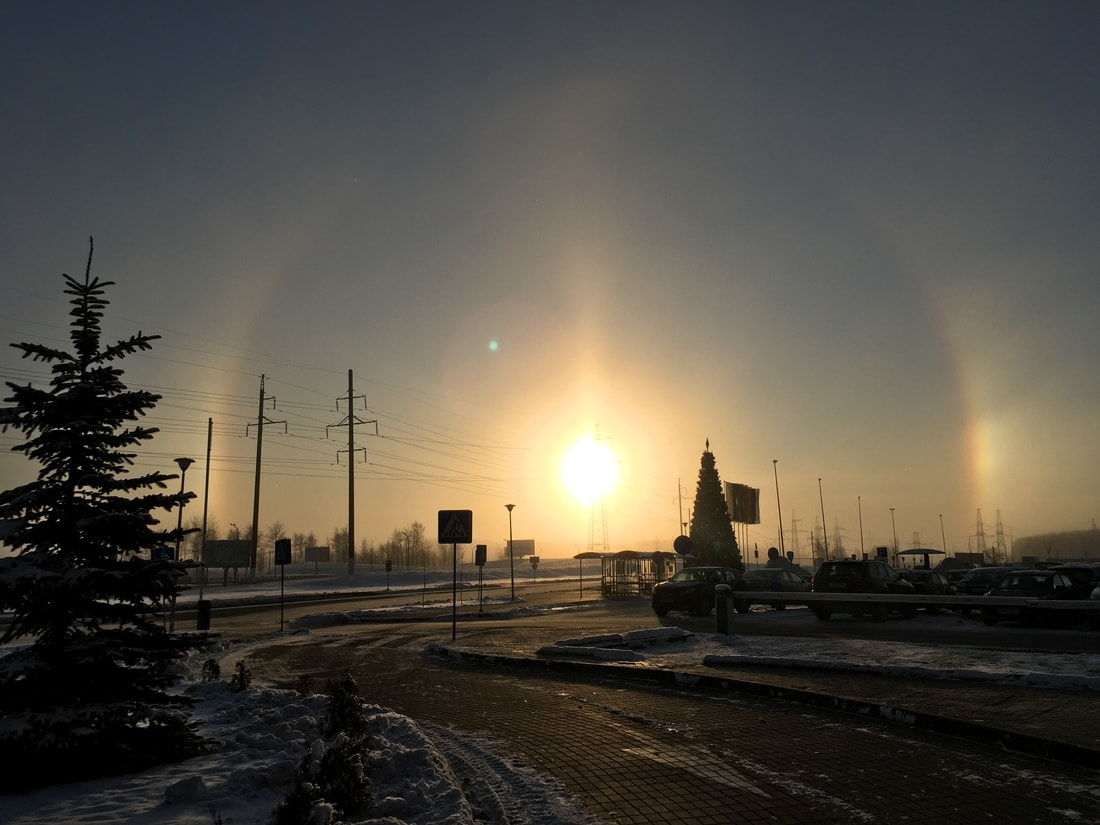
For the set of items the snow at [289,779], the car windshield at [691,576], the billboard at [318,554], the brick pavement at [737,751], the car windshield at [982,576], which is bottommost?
the brick pavement at [737,751]

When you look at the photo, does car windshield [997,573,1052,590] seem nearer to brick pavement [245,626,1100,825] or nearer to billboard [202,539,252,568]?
brick pavement [245,626,1100,825]

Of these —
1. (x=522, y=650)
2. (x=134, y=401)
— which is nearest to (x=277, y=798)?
(x=134, y=401)

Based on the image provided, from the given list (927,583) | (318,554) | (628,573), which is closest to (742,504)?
(628,573)

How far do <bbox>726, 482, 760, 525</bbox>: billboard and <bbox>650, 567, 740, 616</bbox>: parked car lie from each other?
34408 mm

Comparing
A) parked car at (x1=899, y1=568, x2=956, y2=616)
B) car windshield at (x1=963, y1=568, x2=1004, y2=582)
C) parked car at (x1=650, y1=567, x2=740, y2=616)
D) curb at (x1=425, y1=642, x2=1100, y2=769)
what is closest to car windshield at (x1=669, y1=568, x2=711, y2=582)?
parked car at (x1=650, y1=567, x2=740, y2=616)

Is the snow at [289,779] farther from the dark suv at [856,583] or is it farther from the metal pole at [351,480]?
the metal pole at [351,480]

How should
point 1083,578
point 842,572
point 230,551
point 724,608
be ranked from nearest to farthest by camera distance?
point 724,608, point 842,572, point 1083,578, point 230,551

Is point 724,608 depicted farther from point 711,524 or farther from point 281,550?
point 711,524

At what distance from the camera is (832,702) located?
32.4ft

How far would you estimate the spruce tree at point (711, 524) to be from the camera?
56.4 metres

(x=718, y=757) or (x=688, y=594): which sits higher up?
(x=688, y=594)

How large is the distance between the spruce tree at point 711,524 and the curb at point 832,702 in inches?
1656

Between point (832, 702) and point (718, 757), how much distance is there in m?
3.17

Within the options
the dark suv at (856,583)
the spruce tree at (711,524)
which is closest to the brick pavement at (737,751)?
the dark suv at (856,583)
